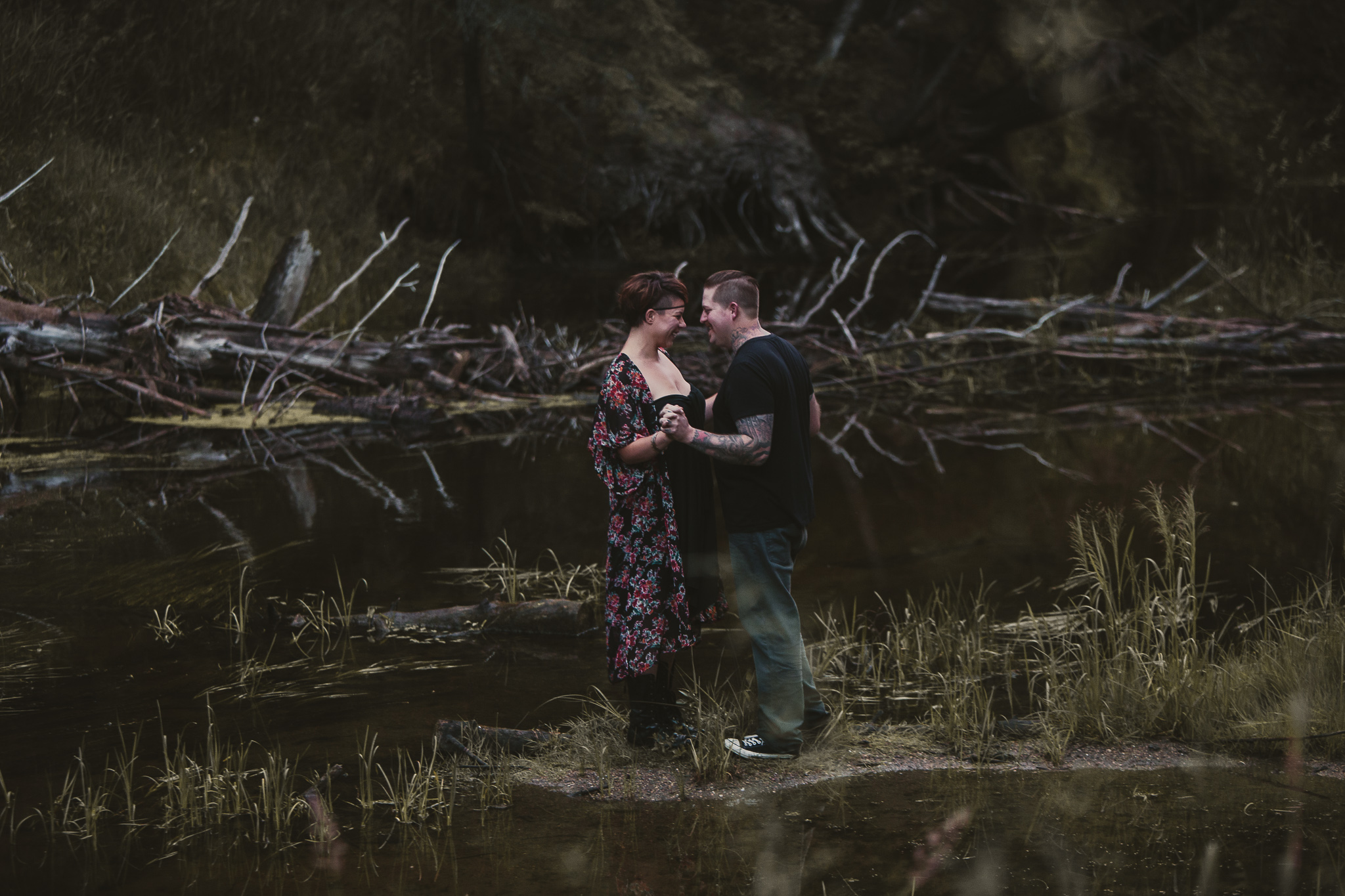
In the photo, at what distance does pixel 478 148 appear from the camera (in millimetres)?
22453

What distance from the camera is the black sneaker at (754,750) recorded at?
421cm

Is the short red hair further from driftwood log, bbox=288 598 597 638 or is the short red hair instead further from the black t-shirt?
driftwood log, bbox=288 598 597 638

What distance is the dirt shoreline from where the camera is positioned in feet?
13.1

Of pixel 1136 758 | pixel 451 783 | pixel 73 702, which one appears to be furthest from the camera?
pixel 73 702

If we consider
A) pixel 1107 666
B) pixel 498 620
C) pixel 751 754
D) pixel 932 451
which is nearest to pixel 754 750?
pixel 751 754

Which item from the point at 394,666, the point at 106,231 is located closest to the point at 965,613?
the point at 394,666

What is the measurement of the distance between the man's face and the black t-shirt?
0.28 ft

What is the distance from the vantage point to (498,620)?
570 centimetres

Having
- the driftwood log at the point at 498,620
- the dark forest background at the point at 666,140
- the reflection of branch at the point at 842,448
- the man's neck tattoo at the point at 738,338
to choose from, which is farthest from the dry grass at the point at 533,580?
the dark forest background at the point at 666,140

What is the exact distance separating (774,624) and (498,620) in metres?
1.98

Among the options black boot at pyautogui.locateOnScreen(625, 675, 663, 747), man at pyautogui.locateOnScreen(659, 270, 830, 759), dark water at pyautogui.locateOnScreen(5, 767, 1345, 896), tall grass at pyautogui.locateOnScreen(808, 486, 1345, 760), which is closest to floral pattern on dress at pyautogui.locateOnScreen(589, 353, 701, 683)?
black boot at pyautogui.locateOnScreen(625, 675, 663, 747)

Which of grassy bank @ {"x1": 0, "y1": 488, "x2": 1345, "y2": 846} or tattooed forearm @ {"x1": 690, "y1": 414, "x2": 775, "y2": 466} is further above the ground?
tattooed forearm @ {"x1": 690, "y1": 414, "x2": 775, "y2": 466}

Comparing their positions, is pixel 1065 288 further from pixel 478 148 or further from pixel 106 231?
pixel 106 231

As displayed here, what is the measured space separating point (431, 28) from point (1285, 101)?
776 inches
